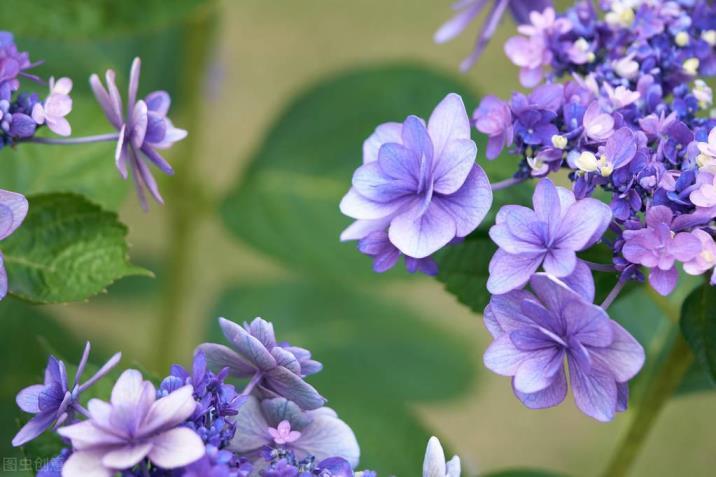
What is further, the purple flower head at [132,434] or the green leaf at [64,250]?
the green leaf at [64,250]

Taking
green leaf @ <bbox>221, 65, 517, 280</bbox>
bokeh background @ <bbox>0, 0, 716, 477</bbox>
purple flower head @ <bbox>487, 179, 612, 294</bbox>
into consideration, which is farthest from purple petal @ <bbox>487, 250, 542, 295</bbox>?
green leaf @ <bbox>221, 65, 517, 280</bbox>

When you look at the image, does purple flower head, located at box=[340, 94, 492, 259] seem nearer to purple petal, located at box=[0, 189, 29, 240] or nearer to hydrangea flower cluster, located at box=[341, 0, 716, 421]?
hydrangea flower cluster, located at box=[341, 0, 716, 421]

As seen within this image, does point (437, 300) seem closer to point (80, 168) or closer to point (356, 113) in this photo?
point (356, 113)

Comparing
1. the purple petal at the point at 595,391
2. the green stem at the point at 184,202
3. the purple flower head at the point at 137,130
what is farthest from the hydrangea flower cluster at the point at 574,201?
the green stem at the point at 184,202

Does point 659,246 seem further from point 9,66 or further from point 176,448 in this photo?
point 9,66

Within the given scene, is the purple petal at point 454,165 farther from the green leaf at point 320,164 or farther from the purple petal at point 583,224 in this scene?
the green leaf at point 320,164
